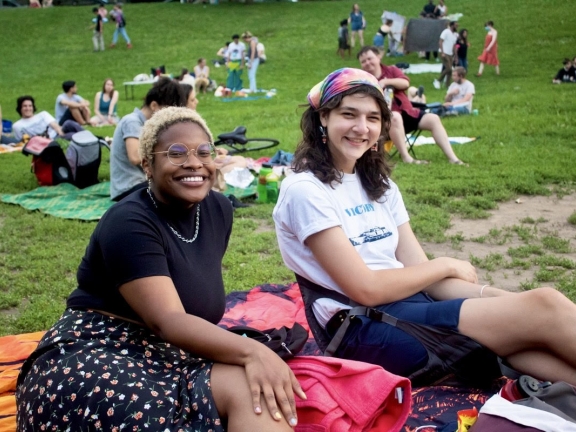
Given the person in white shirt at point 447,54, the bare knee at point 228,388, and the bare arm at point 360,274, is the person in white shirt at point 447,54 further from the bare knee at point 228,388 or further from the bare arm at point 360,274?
the bare knee at point 228,388

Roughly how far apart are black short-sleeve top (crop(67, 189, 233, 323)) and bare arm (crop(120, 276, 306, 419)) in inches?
2.6

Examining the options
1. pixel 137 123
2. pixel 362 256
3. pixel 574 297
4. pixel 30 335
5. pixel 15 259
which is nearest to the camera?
pixel 362 256

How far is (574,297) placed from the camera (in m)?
4.83

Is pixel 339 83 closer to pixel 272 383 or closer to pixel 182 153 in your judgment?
pixel 182 153

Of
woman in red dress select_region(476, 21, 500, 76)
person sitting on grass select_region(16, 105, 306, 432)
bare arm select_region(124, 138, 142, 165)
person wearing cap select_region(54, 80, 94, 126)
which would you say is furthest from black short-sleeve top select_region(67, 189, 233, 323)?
woman in red dress select_region(476, 21, 500, 76)

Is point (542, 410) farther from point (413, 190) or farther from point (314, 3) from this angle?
point (314, 3)

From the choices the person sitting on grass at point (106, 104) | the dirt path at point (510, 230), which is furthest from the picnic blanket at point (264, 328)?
the person sitting on grass at point (106, 104)

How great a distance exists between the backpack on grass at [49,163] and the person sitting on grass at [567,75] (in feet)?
44.6

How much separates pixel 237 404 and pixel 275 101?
16.5 metres

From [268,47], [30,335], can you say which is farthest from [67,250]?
[268,47]

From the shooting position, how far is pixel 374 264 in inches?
130

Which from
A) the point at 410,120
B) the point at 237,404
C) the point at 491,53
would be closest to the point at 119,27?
the point at 491,53

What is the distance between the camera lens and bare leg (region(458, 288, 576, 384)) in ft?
9.12

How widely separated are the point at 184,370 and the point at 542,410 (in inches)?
51.2
